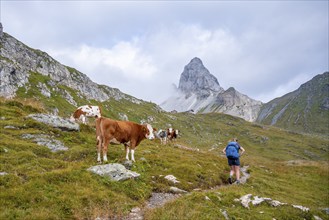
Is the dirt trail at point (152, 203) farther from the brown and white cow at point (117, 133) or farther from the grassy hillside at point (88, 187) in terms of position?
the brown and white cow at point (117, 133)

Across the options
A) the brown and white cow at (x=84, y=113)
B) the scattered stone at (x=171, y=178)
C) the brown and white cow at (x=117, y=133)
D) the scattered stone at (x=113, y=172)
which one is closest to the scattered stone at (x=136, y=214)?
the scattered stone at (x=113, y=172)

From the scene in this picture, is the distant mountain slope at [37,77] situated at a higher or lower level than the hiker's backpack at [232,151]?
higher

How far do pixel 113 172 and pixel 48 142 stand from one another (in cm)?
831

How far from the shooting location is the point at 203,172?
23906 millimetres

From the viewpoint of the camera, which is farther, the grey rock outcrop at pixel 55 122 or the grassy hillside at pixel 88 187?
the grey rock outcrop at pixel 55 122

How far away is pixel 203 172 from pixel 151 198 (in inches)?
356

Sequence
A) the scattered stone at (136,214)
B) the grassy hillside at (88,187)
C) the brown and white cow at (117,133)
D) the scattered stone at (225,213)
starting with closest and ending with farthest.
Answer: the grassy hillside at (88,187), the scattered stone at (136,214), the scattered stone at (225,213), the brown and white cow at (117,133)

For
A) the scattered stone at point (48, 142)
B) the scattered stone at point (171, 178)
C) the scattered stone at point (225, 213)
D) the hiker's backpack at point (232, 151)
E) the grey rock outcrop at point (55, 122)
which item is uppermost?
the grey rock outcrop at point (55, 122)

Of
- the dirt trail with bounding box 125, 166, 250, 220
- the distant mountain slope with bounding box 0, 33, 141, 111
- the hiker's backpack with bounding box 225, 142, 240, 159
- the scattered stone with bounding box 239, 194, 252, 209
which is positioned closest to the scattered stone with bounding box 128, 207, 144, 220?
the dirt trail with bounding box 125, 166, 250, 220

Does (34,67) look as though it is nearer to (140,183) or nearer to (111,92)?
(111,92)

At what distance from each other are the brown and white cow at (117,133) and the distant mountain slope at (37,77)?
69023 mm

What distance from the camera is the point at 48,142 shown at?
2169 centimetres

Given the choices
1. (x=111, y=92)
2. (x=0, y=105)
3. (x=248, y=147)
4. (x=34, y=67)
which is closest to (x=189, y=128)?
(x=248, y=147)

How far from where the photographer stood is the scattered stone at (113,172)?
51.5 ft
